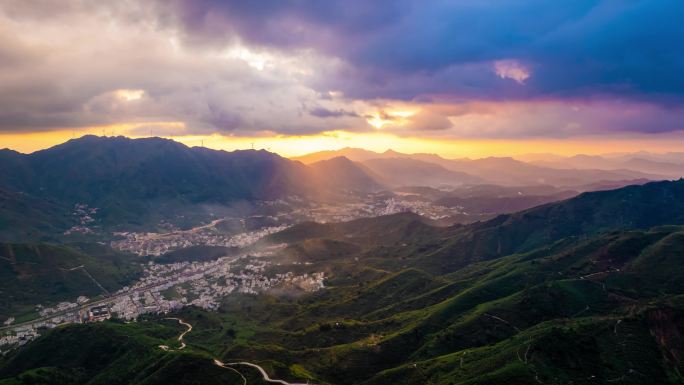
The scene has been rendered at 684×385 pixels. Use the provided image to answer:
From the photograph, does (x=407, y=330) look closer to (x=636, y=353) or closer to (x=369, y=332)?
(x=369, y=332)

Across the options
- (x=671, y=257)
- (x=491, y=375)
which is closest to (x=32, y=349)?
(x=491, y=375)

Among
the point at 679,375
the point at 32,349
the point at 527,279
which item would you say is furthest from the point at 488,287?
the point at 32,349

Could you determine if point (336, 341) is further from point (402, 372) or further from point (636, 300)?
point (636, 300)

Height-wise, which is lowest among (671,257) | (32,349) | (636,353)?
(32,349)

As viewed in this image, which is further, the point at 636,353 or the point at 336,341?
the point at 336,341

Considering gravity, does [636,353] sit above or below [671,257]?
below

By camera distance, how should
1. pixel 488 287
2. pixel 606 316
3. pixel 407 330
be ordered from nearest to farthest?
pixel 606 316 → pixel 407 330 → pixel 488 287

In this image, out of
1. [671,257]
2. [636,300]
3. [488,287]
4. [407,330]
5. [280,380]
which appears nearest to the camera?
[280,380]

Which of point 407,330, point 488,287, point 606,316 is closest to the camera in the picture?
point 606,316

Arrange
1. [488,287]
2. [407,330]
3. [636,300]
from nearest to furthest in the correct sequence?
[636,300] < [407,330] < [488,287]
